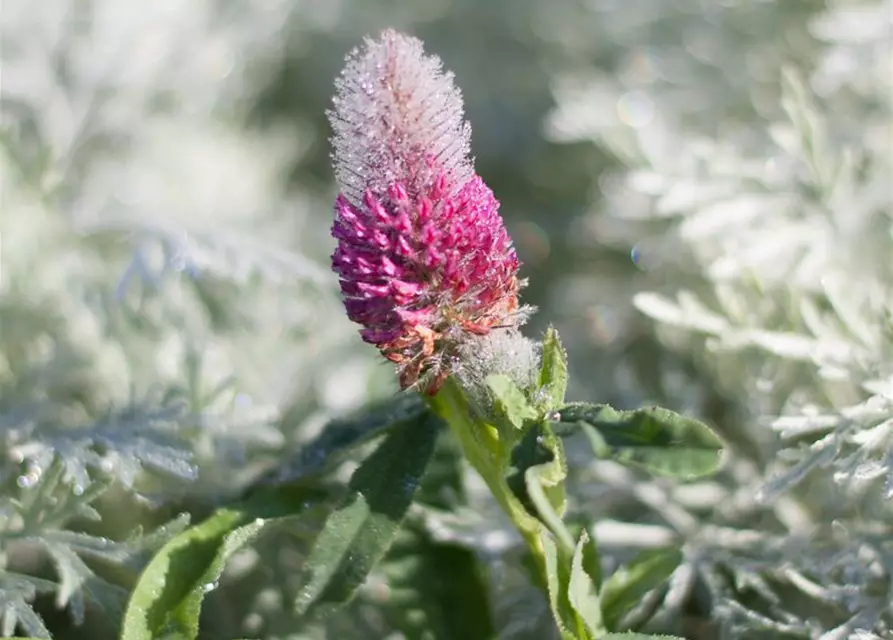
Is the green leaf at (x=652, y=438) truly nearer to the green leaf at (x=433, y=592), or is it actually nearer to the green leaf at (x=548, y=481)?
the green leaf at (x=548, y=481)

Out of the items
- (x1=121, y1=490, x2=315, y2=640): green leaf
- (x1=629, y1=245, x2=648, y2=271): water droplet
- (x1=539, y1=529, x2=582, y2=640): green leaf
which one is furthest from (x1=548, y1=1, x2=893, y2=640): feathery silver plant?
(x1=121, y1=490, x2=315, y2=640): green leaf

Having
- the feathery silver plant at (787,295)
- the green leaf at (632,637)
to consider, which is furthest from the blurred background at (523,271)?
the green leaf at (632,637)

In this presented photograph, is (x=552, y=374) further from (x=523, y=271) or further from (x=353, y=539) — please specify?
(x=523, y=271)

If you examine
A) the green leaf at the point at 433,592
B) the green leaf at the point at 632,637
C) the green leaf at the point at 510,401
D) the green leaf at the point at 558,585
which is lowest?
the green leaf at the point at 433,592

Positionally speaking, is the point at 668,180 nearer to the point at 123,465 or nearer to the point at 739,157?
the point at 739,157

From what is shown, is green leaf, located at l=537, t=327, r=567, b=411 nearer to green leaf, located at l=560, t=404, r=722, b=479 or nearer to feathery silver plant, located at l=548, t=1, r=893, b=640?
green leaf, located at l=560, t=404, r=722, b=479

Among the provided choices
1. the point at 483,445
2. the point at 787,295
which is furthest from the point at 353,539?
the point at 787,295

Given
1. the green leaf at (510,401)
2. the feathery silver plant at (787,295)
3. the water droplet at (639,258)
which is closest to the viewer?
the green leaf at (510,401)
